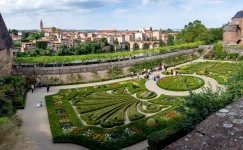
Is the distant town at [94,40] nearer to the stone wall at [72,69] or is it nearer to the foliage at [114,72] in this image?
the stone wall at [72,69]

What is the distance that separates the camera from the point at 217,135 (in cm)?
522

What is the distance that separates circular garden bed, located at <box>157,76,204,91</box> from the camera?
100 ft

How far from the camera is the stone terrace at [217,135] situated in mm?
4871

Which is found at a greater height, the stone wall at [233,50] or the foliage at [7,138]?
the stone wall at [233,50]

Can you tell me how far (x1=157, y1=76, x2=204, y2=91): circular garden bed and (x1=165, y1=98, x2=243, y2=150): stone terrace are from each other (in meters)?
24.3

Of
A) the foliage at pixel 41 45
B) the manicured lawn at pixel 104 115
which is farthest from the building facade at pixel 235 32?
the foliage at pixel 41 45

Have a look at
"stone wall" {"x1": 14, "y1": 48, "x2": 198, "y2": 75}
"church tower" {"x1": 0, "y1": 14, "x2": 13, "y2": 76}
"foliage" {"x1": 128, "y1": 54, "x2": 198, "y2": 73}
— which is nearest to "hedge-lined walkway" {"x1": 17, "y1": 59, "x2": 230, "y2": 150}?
"stone wall" {"x1": 14, "y1": 48, "x2": 198, "y2": 75}

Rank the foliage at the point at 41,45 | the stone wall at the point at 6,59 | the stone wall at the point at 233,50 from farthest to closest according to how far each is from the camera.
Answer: the foliage at the point at 41,45
the stone wall at the point at 233,50
the stone wall at the point at 6,59

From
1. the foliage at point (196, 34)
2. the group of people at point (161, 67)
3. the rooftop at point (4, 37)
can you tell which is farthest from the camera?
the foliage at point (196, 34)

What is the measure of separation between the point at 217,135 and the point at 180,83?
27.8 metres

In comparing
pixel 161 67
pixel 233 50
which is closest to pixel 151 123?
pixel 161 67

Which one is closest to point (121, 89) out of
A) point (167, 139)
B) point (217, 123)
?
point (167, 139)

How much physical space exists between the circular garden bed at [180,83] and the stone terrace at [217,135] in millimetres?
24296

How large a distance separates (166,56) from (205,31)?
30343mm
